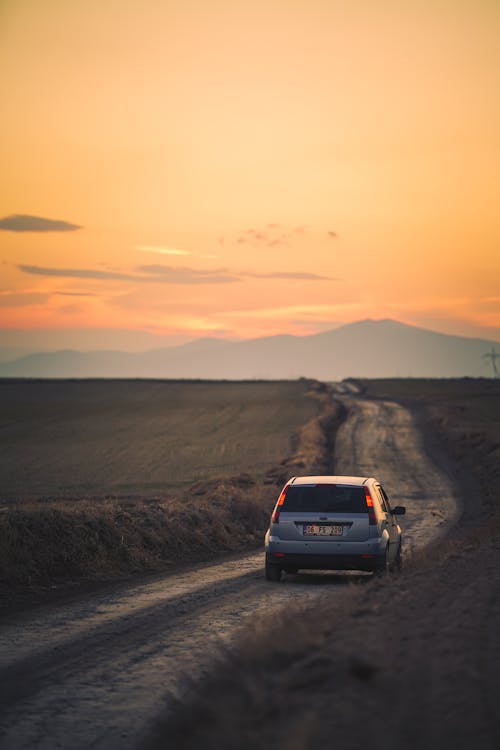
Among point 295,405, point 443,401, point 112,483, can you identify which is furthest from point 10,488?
point 443,401

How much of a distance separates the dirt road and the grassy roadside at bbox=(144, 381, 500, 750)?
589mm

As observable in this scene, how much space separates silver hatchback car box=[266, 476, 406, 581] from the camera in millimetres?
14570

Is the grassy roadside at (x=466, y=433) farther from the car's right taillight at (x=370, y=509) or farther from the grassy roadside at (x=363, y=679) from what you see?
the grassy roadside at (x=363, y=679)

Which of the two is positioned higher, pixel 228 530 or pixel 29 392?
pixel 29 392

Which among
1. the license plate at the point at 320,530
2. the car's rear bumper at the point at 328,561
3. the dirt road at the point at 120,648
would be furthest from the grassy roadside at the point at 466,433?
the dirt road at the point at 120,648

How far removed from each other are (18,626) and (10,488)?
22982mm

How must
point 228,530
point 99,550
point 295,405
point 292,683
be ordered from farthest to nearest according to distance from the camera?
1. point 295,405
2. point 228,530
3. point 99,550
4. point 292,683

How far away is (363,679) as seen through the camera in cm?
677

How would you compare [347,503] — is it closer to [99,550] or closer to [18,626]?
[99,550]

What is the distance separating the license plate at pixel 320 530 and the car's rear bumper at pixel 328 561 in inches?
13.1

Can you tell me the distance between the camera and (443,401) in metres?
Answer: 88.9

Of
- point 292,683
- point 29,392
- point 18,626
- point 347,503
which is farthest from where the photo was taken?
point 29,392

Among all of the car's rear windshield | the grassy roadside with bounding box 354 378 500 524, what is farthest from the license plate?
the grassy roadside with bounding box 354 378 500 524

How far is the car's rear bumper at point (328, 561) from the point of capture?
14.5 meters
